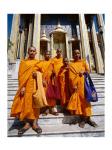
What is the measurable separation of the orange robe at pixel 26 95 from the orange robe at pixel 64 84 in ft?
1.67

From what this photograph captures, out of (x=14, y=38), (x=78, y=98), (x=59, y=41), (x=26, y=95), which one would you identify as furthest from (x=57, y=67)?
(x=59, y=41)

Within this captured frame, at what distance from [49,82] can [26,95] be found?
1.71ft

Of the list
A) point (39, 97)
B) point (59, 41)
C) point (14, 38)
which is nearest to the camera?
point (39, 97)

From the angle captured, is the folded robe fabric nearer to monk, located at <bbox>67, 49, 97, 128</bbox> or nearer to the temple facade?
monk, located at <bbox>67, 49, 97, 128</bbox>

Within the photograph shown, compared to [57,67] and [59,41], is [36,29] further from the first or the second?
[57,67]

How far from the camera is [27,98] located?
521 centimetres

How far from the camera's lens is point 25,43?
7.61m

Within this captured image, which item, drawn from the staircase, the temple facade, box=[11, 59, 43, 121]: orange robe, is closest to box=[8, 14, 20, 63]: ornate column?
the temple facade

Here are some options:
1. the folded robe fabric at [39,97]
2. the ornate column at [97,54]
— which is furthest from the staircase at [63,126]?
the ornate column at [97,54]

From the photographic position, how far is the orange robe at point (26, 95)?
17.0 feet
